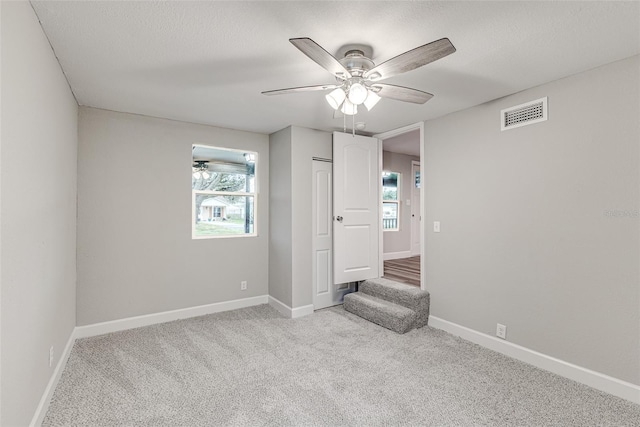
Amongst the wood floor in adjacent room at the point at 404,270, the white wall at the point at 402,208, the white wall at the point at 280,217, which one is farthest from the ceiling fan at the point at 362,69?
the white wall at the point at 402,208

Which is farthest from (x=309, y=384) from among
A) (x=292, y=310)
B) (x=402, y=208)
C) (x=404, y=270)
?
(x=402, y=208)

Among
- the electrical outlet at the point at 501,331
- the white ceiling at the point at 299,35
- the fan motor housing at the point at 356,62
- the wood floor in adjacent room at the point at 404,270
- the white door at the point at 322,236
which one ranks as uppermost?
the white ceiling at the point at 299,35

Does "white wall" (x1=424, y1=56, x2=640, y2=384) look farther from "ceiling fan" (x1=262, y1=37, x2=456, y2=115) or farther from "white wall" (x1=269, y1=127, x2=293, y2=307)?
A: "white wall" (x1=269, y1=127, x2=293, y2=307)

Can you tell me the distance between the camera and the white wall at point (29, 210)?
1332 millimetres

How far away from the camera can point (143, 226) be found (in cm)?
334

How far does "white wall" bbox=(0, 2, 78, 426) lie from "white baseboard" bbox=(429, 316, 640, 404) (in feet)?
10.8

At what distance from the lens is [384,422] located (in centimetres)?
184

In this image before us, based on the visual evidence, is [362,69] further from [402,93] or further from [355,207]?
[355,207]

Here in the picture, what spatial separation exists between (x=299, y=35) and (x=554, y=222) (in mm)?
2360

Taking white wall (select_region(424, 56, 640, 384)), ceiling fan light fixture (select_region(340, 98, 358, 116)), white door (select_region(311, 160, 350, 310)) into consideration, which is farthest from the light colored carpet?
ceiling fan light fixture (select_region(340, 98, 358, 116))

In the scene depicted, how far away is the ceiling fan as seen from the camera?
1.48m

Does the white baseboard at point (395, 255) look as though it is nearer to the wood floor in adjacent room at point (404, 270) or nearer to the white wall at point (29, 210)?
the wood floor in adjacent room at point (404, 270)

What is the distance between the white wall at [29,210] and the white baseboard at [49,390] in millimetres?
57

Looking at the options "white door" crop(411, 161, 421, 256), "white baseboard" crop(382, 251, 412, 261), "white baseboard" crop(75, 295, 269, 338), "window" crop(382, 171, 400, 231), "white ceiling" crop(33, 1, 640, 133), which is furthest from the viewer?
"white door" crop(411, 161, 421, 256)
